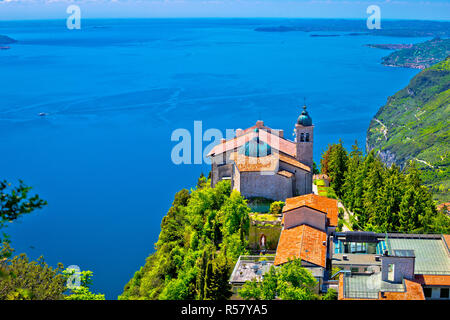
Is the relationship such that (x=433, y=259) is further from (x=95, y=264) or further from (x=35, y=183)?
(x=35, y=183)

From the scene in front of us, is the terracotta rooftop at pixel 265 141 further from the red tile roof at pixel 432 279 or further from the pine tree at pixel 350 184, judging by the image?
the red tile roof at pixel 432 279

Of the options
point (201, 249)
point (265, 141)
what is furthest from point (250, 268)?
point (265, 141)

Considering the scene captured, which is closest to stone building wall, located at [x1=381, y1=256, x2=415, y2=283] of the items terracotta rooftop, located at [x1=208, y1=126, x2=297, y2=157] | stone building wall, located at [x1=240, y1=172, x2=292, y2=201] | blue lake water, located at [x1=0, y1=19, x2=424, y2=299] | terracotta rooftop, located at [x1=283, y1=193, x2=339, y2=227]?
terracotta rooftop, located at [x1=283, y1=193, x2=339, y2=227]

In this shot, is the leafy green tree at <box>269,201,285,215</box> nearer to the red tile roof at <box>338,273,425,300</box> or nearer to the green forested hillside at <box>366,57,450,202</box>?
the red tile roof at <box>338,273,425,300</box>

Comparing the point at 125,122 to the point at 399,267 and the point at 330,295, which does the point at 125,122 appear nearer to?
the point at 330,295

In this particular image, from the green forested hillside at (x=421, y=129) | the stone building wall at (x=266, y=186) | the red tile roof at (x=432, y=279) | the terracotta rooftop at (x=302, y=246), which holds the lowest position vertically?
the red tile roof at (x=432, y=279)

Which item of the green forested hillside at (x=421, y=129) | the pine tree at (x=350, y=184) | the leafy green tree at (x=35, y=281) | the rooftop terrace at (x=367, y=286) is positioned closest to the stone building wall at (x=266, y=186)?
the pine tree at (x=350, y=184)

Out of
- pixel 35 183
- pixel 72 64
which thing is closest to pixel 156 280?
pixel 35 183
